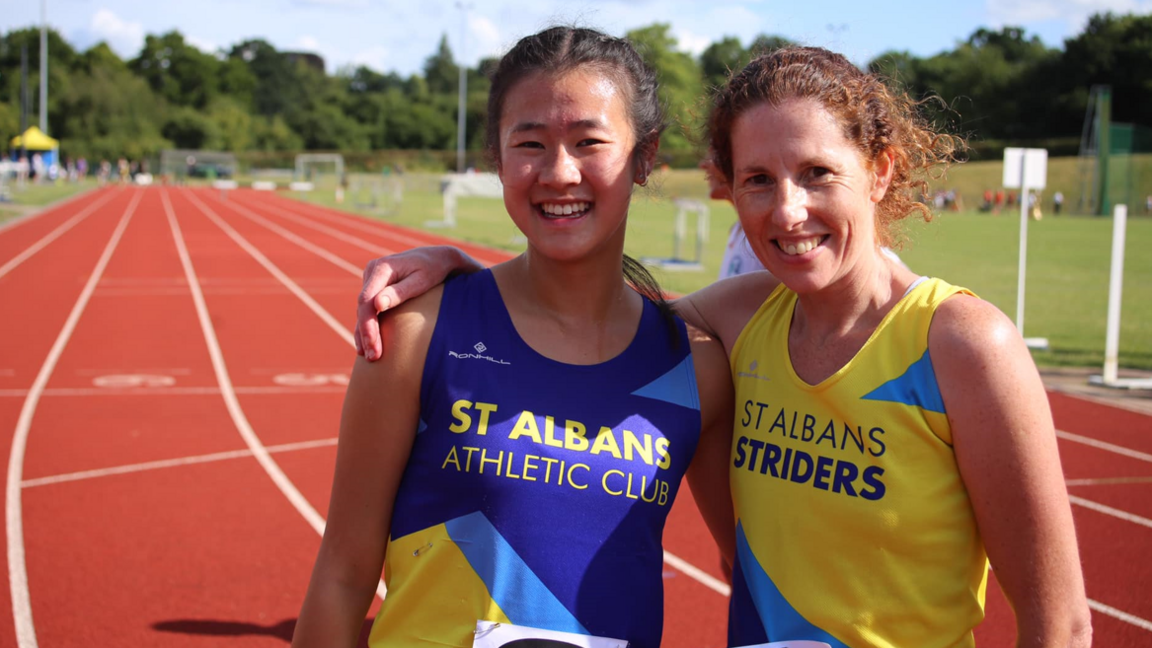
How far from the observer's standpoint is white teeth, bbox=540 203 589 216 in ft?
5.65

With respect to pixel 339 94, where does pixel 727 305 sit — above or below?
below

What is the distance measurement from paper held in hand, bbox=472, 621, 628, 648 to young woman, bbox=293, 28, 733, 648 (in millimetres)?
19

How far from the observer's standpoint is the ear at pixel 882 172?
1742mm

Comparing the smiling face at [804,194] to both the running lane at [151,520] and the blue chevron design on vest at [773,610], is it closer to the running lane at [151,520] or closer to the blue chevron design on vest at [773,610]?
the blue chevron design on vest at [773,610]

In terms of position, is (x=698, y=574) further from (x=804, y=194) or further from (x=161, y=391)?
(x=161, y=391)

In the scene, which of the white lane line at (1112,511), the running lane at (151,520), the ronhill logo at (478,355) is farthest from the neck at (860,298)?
the white lane line at (1112,511)

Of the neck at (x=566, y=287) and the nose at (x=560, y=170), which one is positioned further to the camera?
the neck at (x=566, y=287)

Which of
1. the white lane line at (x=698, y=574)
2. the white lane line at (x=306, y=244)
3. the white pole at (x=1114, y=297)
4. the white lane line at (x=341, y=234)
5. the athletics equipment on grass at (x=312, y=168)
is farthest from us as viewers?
the athletics equipment on grass at (x=312, y=168)

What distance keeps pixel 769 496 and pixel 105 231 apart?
1078 inches

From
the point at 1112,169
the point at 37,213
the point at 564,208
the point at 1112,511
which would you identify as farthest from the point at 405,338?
the point at 1112,169

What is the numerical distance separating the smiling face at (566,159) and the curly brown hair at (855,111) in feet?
0.71

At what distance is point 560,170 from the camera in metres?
1.68

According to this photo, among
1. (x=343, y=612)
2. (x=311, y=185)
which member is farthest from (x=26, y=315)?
(x=311, y=185)

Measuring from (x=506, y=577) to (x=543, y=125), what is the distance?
0.77 metres
